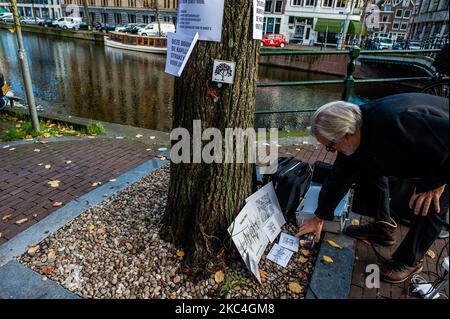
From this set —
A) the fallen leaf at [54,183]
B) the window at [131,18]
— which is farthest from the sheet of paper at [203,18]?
the window at [131,18]

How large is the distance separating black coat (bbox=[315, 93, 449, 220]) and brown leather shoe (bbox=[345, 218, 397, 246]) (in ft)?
2.35

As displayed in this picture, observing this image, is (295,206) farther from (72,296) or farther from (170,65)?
(72,296)

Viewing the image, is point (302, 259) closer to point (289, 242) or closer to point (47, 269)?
point (289, 242)

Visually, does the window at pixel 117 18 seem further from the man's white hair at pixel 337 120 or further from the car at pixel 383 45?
the man's white hair at pixel 337 120

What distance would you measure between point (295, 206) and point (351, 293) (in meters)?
0.94

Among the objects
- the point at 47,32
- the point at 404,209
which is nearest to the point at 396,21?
the point at 47,32

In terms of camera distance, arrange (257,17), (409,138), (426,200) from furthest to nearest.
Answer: (257,17) < (426,200) < (409,138)

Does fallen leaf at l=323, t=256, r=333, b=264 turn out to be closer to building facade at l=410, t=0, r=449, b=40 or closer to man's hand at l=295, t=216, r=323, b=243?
man's hand at l=295, t=216, r=323, b=243

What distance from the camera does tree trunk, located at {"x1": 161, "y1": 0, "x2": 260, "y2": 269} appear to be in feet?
6.38

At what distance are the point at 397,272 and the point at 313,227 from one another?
2.08 ft

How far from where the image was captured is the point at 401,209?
268 cm

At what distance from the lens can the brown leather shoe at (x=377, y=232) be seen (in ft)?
8.07

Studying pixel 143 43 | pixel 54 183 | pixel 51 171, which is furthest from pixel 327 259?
pixel 143 43

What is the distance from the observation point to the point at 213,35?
1.91 m
